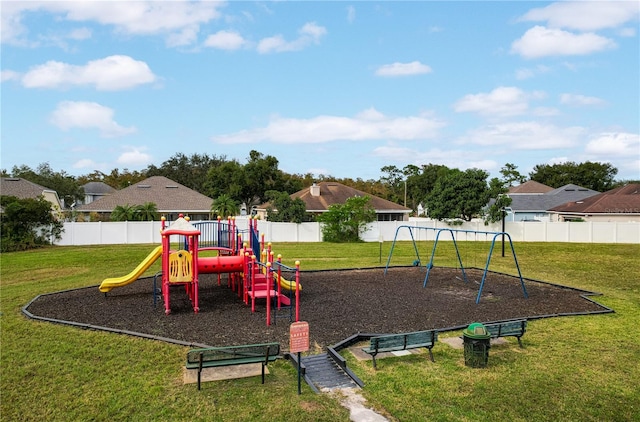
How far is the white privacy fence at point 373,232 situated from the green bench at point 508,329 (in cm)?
2228

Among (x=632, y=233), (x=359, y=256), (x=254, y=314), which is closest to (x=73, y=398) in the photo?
(x=254, y=314)

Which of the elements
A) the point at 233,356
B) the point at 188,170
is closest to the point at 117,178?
the point at 188,170

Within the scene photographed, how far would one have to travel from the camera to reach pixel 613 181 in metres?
78.2

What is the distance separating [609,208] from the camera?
1576 inches

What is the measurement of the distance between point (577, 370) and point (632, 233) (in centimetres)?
3159

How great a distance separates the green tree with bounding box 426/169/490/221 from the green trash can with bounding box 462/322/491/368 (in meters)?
31.5

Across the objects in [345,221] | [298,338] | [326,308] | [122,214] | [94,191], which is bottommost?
[326,308]

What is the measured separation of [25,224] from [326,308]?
80.0ft

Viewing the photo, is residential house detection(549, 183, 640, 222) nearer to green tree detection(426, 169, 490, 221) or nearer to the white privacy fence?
the white privacy fence

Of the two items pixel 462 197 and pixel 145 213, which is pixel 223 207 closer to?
pixel 145 213

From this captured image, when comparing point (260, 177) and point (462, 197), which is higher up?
point (260, 177)

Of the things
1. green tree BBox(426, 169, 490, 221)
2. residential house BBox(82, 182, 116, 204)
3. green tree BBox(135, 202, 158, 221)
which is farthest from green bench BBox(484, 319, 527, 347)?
residential house BBox(82, 182, 116, 204)

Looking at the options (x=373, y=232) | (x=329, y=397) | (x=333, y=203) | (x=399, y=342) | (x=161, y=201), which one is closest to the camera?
(x=329, y=397)

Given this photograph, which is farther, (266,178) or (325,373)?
(266,178)
